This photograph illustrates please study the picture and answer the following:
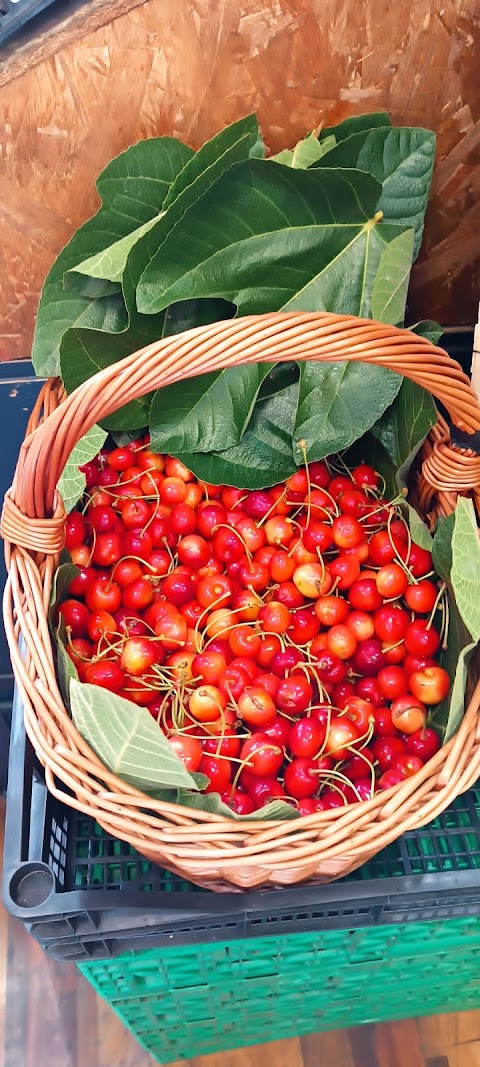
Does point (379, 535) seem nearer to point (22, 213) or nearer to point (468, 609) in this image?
point (468, 609)

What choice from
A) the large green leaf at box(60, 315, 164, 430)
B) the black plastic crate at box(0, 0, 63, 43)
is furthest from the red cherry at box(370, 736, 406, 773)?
the black plastic crate at box(0, 0, 63, 43)

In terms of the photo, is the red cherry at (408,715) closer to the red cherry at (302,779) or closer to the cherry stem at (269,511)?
the red cherry at (302,779)

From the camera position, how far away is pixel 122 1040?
1.02m

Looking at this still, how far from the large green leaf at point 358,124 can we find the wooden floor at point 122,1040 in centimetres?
105

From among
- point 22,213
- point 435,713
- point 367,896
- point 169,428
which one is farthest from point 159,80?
point 367,896

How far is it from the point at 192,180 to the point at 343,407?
27 cm

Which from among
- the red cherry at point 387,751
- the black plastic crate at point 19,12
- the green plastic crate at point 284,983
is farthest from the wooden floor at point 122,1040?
the black plastic crate at point 19,12

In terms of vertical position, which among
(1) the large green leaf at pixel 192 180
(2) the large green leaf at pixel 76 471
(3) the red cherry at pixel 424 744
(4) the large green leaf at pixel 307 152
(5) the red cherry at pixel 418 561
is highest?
(1) the large green leaf at pixel 192 180

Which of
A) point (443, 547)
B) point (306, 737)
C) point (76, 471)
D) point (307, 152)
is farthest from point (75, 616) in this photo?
point (307, 152)

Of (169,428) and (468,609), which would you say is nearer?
(468,609)

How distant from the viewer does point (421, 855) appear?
0.74 metres

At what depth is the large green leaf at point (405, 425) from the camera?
2.62ft

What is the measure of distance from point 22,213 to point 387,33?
44cm

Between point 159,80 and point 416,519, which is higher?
point 159,80
